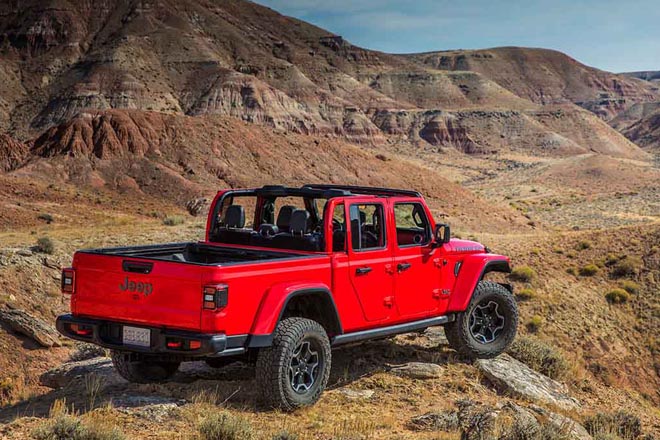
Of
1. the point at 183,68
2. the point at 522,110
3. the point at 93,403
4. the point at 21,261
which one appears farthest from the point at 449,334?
the point at 522,110

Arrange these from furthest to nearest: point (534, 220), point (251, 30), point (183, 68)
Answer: point (251, 30) < point (183, 68) < point (534, 220)

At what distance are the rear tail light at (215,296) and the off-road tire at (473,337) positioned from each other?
12.5 ft

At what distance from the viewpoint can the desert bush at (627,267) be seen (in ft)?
77.8

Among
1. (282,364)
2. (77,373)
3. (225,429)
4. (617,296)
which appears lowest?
(617,296)

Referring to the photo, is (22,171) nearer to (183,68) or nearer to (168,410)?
(168,410)

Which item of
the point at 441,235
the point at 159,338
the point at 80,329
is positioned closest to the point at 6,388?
the point at 80,329

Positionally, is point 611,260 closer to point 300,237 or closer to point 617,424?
point 617,424

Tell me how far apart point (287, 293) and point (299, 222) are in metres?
1.11

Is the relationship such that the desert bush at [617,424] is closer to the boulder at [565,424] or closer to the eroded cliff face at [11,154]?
the boulder at [565,424]

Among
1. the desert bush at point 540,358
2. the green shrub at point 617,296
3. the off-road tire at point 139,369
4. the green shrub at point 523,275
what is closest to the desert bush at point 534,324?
the green shrub at point 523,275

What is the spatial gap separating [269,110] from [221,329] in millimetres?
Answer: 88150

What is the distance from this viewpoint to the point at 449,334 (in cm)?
953

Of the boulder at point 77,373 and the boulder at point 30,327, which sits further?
the boulder at point 30,327

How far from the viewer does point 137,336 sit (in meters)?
6.96
